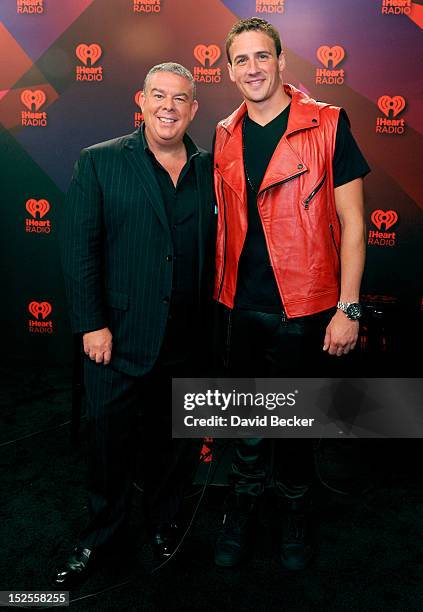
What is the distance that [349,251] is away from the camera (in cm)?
191

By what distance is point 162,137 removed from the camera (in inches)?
70.2

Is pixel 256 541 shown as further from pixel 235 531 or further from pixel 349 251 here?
pixel 349 251

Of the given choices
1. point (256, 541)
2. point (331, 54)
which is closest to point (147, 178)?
point (256, 541)

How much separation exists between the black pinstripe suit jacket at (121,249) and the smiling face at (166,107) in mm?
70

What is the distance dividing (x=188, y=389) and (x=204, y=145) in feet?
7.01

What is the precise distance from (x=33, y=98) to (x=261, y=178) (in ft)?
8.40

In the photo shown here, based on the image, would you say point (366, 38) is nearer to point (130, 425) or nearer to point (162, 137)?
point (162, 137)

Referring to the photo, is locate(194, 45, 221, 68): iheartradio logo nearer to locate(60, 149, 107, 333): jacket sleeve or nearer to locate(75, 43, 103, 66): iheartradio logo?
locate(75, 43, 103, 66): iheartradio logo

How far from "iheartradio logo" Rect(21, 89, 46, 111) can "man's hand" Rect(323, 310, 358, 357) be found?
283 cm

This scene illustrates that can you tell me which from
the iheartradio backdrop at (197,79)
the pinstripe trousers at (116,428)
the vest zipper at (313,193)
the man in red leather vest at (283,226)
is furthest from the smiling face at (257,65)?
the iheartradio backdrop at (197,79)

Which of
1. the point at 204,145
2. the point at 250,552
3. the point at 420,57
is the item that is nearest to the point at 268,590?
the point at 250,552

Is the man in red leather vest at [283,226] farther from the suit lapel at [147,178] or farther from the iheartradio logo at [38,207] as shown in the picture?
the iheartradio logo at [38,207]

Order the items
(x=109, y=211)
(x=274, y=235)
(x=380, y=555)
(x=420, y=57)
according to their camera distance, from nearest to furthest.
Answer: (x=109, y=211), (x=274, y=235), (x=380, y=555), (x=420, y=57)

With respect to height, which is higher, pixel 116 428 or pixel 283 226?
pixel 283 226
